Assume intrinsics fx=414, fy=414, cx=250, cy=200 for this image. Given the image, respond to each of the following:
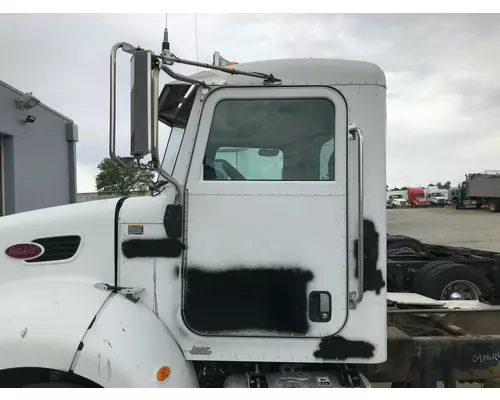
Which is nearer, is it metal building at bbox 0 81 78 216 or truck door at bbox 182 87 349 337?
truck door at bbox 182 87 349 337

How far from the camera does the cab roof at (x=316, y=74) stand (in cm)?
246

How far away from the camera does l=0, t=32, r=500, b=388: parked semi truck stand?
239cm

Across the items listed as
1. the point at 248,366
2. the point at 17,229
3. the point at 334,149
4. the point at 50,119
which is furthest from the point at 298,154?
the point at 50,119

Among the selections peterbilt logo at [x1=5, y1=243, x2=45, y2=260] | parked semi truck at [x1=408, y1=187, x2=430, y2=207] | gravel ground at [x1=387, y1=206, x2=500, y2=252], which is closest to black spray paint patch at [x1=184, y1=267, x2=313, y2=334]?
peterbilt logo at [x1=5, y1=243, x2=45, y2=260]

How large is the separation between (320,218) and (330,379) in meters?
0.96

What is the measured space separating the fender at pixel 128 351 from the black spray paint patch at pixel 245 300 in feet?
0.68

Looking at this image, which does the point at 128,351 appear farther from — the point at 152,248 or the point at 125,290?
the point at 152,248

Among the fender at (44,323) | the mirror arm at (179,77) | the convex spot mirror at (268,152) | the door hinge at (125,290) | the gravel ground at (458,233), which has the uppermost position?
the mirror arm at (179,77)

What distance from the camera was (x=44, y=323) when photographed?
215 cm

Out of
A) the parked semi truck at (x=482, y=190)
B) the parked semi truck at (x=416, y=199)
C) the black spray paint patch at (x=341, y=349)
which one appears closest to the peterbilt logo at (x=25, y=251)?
the black spray paint patch at (x=341, y=349)

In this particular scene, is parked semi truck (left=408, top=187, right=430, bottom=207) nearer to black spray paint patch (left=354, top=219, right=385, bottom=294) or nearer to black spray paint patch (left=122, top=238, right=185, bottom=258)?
black spray paint patch (left=354, top=219, right=385, bottom=294)

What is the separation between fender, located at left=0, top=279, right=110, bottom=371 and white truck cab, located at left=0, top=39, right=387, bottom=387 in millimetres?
21

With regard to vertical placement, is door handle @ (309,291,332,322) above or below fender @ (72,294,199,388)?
above

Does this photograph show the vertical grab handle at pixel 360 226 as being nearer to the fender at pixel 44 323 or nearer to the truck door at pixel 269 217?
the truck door at pixel 269 217
